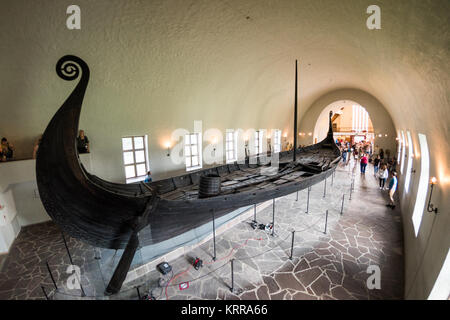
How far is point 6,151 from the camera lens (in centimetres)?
634

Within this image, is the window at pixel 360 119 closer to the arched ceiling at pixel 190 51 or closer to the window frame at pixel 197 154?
the arched ceiling at pixel 190 51

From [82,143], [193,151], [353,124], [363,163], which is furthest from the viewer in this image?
[353,124]

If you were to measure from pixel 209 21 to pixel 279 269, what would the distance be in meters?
7.88

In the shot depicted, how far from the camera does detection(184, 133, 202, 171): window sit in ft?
39.9

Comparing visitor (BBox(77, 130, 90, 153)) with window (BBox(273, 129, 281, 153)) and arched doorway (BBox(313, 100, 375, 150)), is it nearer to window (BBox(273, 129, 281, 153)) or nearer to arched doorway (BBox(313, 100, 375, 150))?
window (BBox(273, 129, 281, 153))

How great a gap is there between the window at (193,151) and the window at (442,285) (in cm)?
1059

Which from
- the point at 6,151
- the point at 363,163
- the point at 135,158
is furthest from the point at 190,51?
the point at 363,163

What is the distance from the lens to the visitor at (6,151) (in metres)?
6.23

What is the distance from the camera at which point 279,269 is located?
5.16 meters

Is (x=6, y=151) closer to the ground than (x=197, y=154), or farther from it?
farther from it

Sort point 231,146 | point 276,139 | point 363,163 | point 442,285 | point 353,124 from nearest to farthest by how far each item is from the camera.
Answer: point 442,285
point 363,163
point 231,146
point 276,139
point 353,124

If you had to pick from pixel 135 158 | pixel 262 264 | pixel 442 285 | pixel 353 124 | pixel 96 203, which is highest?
pixel 353 124

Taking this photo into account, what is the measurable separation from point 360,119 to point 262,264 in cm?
3632

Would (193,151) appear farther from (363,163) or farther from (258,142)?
(363,163)
